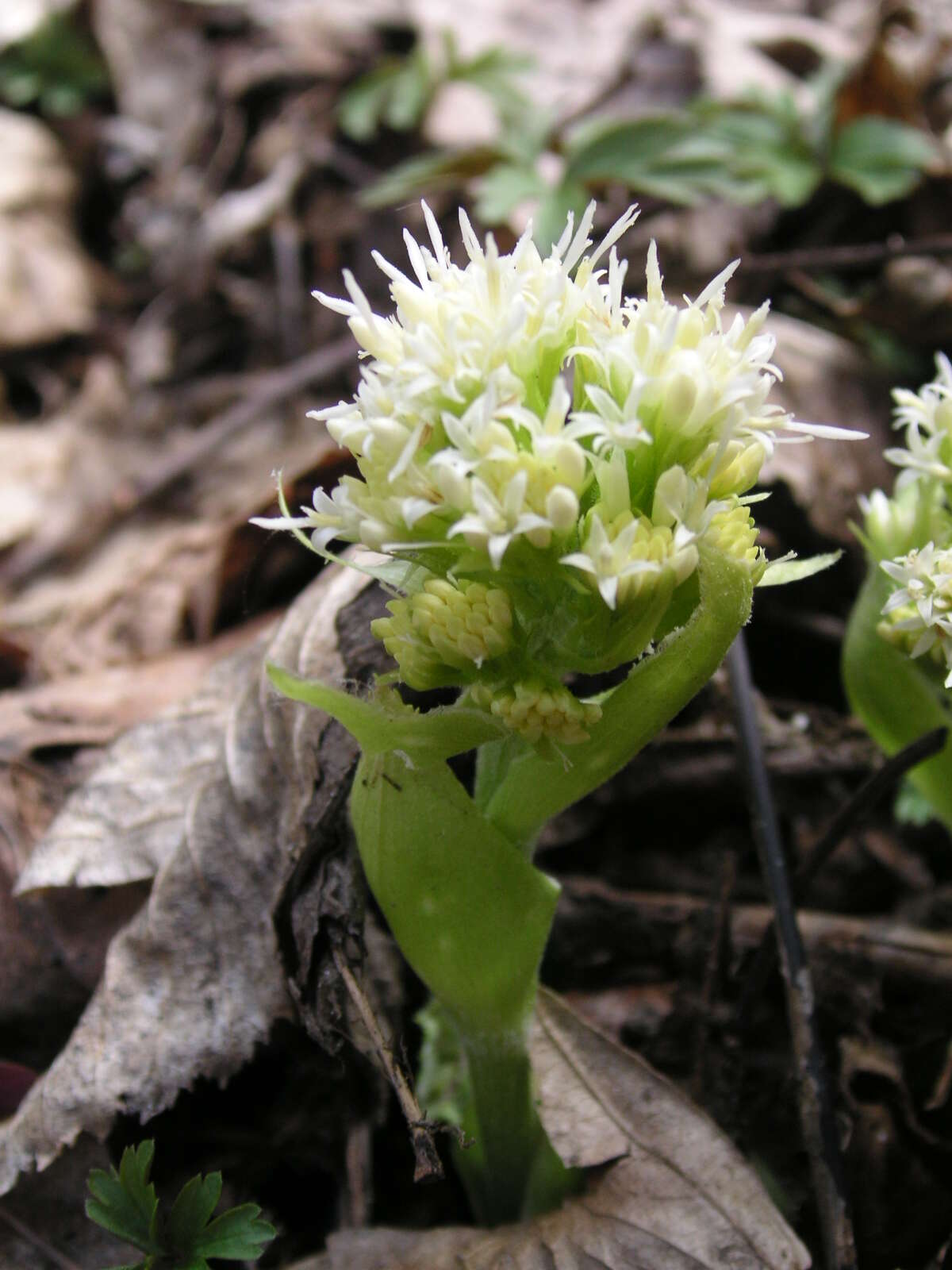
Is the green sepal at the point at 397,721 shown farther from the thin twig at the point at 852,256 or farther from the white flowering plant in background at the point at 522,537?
the thin twig at the point at 852,256

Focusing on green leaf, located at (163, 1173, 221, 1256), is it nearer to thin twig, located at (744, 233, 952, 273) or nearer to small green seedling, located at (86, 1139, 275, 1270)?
small green seedling, located at (86, 1139, 275, 1270)

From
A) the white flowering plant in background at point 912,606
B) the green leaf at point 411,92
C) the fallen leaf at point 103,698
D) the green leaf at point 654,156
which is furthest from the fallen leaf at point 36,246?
the white flowering plant in background at point 912,606

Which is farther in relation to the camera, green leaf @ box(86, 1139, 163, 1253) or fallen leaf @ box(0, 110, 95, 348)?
fallen leaf @ box(0, 110, 95, 348)

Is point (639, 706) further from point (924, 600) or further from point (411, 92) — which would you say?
point (411, 92)

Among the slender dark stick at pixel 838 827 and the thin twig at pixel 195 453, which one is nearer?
the slender dark stick at pixel 838 827

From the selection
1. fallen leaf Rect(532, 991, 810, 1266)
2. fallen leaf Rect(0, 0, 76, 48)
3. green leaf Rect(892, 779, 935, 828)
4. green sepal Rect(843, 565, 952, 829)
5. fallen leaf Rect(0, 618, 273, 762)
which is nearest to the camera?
fallen leaf Rect(532, 991, 810, 1266)

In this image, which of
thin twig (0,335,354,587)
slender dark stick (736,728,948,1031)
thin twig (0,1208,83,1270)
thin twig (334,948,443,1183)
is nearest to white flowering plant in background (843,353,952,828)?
slender dark stick (736,728,948,1031)

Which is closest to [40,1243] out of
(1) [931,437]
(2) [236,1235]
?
(2) [236,1235]
